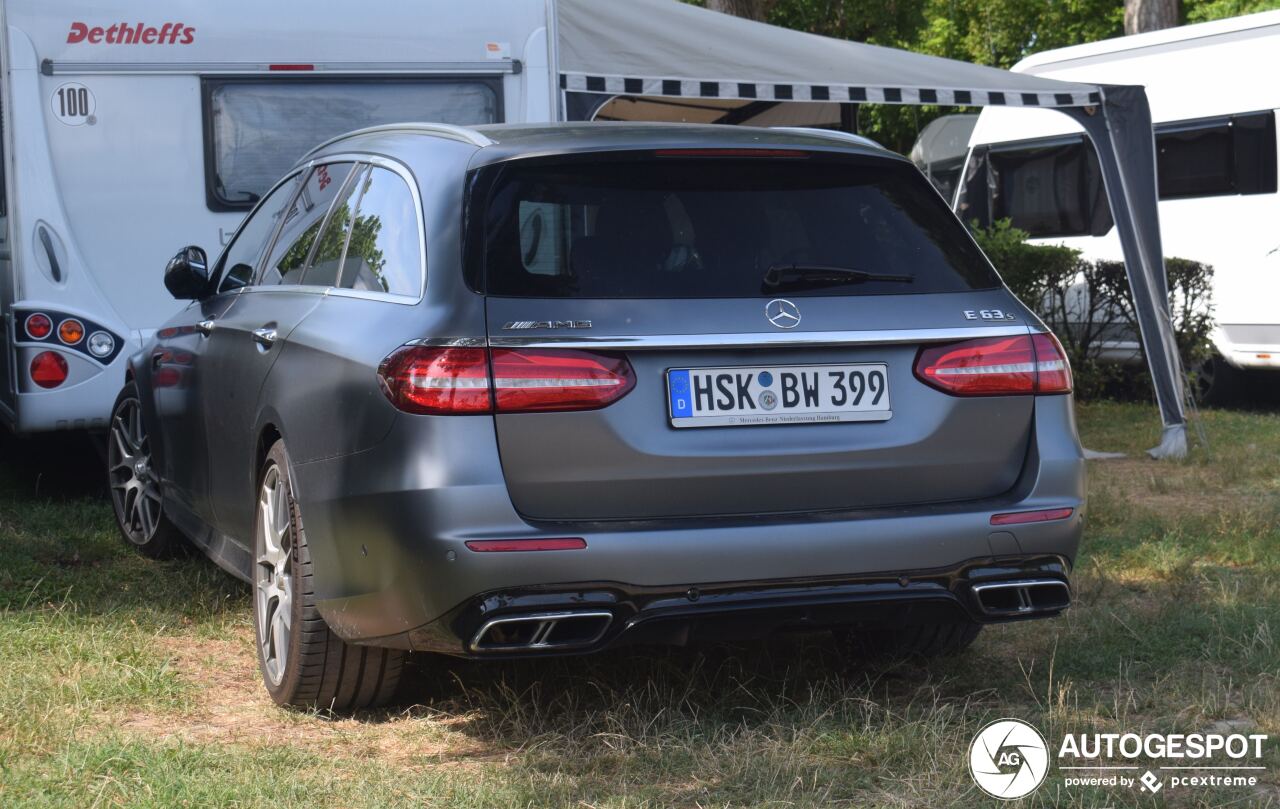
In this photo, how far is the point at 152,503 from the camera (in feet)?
21.5

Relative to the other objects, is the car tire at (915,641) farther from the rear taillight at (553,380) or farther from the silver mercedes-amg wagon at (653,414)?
the rear taillight at (553,380)

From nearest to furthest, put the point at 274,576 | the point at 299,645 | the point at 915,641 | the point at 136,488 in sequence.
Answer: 1. the point at 299,645
2. the point at 274,576
3. the point at 915,641
4. the point at 136,488

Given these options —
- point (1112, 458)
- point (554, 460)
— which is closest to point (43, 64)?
point (554, 460)

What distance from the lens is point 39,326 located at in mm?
7738

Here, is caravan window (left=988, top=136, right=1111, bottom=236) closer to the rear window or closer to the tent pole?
the tent pole

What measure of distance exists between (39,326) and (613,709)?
179 inches

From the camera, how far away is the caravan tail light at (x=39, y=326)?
7719mm

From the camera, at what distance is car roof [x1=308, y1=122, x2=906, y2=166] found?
159 inches

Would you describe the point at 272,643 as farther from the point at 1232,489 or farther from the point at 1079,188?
the point at 1079,188

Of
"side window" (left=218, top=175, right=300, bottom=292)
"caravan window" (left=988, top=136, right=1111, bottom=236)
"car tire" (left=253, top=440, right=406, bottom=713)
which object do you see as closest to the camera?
"car tire" (left=253, top=440, right=406, bottom=713)

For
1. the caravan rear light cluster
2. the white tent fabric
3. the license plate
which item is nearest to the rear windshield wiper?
the license plate

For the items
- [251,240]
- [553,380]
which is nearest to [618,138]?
[553,380]

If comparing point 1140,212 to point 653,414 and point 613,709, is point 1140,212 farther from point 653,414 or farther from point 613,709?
point 653,414

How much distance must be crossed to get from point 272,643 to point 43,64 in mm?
4449
